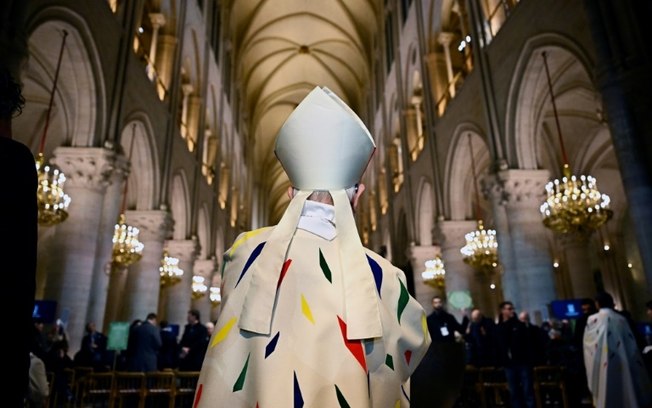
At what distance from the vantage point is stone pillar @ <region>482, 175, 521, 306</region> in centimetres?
922

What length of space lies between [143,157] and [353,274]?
11.5 m

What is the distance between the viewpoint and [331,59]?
2895 centimetres

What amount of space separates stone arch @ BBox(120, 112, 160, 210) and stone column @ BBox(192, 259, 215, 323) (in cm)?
558

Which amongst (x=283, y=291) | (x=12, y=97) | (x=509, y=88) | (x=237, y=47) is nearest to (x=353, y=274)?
(x=283, y=291)

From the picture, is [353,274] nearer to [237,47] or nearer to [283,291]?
[283,291]

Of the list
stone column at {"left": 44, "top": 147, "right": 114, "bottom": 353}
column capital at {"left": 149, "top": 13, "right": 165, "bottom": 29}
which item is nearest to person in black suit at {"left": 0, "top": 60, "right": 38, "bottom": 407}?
stone column at {"left": 44, "top": 147, "right": 114, "bottom": 353}

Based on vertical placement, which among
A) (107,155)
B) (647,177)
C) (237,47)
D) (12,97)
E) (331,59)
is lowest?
(12,97)

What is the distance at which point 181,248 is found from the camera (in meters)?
14.7

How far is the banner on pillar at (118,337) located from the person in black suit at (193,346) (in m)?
0.97

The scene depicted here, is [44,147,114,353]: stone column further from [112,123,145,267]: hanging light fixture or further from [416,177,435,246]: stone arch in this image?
[416,177,435,246]: stone arch

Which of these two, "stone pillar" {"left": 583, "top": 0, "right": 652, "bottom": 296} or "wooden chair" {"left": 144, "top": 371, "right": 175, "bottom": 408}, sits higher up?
"stone pillar" {"left": 583, "top": 0, "right": 652, "bottom": 296}

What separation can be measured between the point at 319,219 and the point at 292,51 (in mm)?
28494

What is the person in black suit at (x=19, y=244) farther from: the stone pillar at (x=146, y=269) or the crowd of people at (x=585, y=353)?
the stone pillar at (x=146, y=269)

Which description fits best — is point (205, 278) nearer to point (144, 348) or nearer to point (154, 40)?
point (154, 40)
